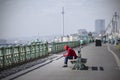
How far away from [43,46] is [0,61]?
472 inches

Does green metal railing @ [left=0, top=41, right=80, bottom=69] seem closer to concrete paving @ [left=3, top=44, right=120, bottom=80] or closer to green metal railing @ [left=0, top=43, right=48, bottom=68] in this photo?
green metal railing @ [left=0, top=43, right=48, bottom=68]

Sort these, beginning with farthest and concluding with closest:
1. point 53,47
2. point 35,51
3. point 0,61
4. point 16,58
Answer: point 53,47
point 35,51
point 16,58
point 0,61

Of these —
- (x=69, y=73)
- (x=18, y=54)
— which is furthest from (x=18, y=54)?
(x=69, y=73)

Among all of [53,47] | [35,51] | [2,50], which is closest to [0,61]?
[2,50]

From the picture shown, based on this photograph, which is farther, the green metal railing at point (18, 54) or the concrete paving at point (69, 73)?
the green metal railing at point (18, 54)

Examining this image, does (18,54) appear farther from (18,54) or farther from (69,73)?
(69,73)

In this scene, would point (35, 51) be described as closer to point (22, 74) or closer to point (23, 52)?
point (23, 52)

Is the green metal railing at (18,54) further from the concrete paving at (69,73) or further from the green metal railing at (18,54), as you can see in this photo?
the concrete paving at (69,73)

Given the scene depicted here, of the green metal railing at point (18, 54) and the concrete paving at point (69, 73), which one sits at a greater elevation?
the green metal railing at point (18, 54)

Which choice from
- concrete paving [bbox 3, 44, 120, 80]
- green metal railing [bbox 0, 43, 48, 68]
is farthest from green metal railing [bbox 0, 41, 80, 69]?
concrete paving [bbox 3, 44, 120, 80]

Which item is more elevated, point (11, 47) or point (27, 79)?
point (11, 47)

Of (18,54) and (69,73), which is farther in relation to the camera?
(18,54)

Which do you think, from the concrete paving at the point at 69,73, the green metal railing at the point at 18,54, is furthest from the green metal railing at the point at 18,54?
the concrete paving at the point at 69,73

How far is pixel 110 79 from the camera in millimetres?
11453
